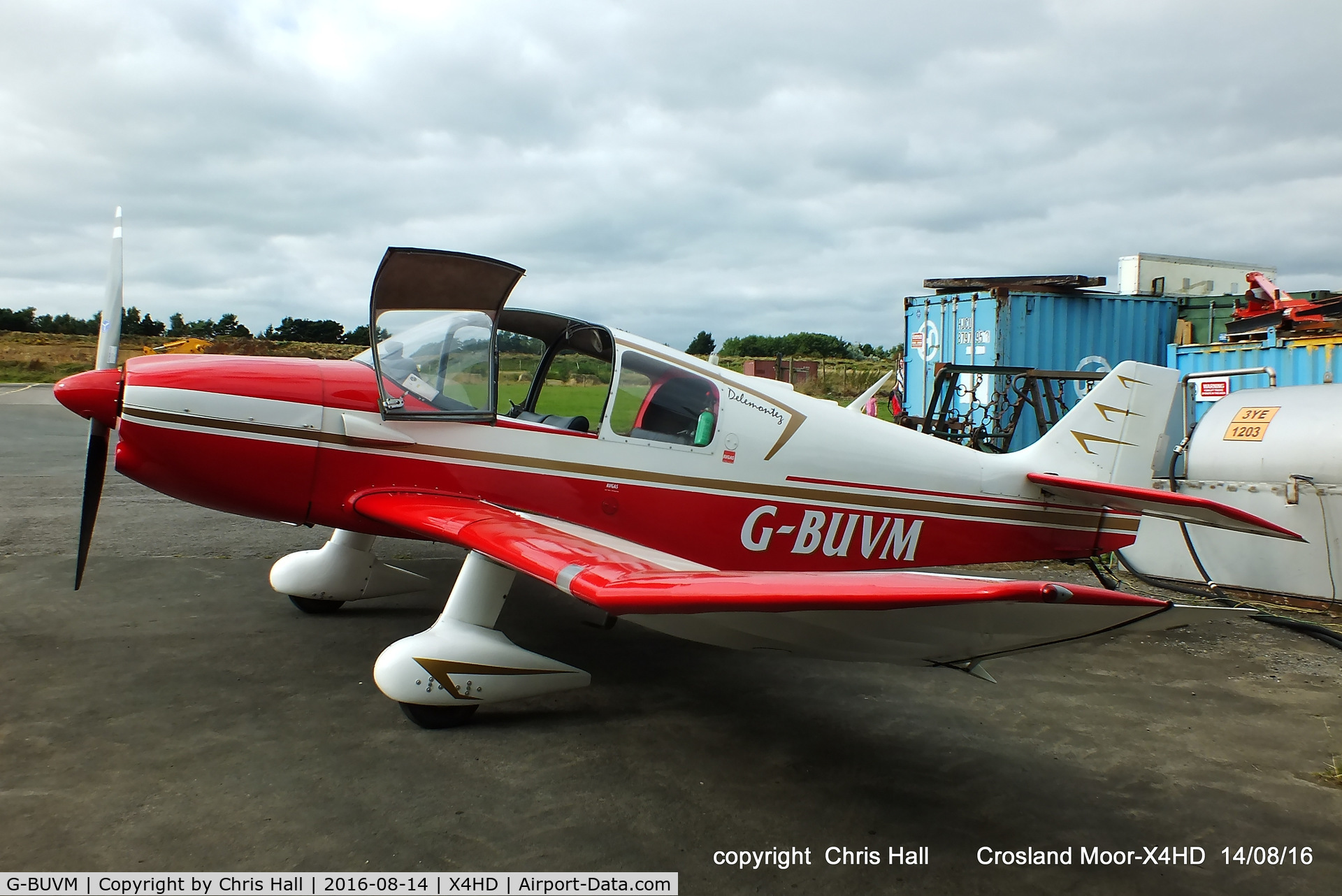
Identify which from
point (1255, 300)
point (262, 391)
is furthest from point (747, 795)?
point (1255, 300)

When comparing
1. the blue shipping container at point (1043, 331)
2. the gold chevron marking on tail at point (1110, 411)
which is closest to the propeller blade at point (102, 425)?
the gold chevron marking on tail at point (1110, 411)

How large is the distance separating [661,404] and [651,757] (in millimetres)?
2008

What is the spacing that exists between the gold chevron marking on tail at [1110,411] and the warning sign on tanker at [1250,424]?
71.5 inches

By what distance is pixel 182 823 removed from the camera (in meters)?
2.90

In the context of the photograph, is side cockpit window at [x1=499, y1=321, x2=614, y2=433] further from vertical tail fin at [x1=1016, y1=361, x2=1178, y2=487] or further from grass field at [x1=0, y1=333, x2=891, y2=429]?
vertical tail fin at [x1=1016, y1=361, x2=1178, y2=487]

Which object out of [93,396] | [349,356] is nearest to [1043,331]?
[349,356]

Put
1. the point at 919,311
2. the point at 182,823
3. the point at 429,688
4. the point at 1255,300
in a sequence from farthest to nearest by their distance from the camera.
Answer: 1. the point at 919,311
2. the point at 1255,300
3. the point at 429,688
4. the point at 182,823

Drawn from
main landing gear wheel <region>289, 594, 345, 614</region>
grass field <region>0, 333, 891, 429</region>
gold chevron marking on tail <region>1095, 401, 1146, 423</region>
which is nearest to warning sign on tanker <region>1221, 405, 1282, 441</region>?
gold chevron marking on tail <region>1095, 401, 1146, 423</region>

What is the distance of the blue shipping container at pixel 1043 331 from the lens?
38.3ft

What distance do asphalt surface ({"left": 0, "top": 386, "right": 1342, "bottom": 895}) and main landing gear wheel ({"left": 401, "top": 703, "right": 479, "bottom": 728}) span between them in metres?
0.07

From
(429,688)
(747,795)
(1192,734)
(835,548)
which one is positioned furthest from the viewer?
(835,548)

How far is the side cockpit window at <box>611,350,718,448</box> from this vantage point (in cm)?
470

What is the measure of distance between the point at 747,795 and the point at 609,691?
1.32 m

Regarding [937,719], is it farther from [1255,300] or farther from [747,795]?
[1255,300]
